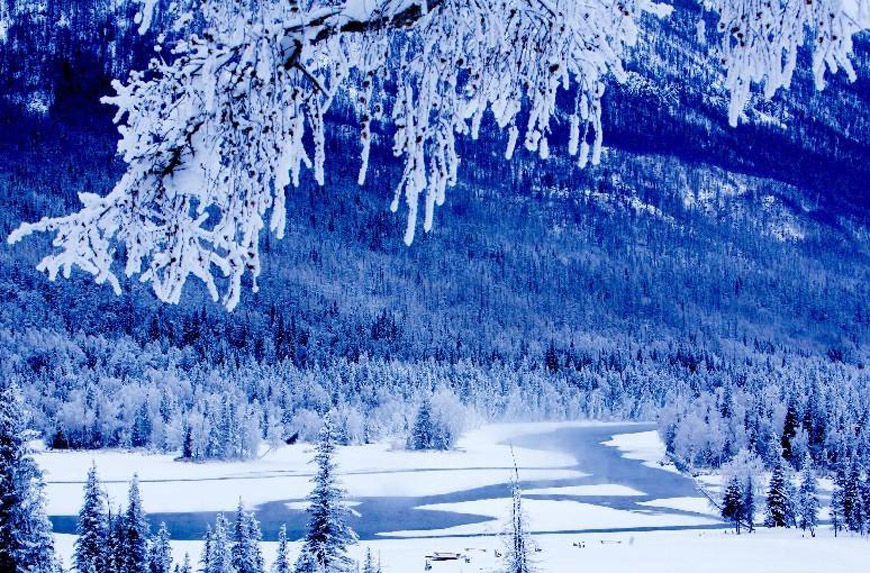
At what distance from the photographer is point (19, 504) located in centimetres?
2031

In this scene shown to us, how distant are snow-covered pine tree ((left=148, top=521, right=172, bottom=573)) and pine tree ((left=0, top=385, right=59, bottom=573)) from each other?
11.3 meters

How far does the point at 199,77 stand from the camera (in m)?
3.23

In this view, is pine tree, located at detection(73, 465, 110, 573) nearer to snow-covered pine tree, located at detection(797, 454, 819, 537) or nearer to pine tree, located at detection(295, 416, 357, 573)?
pine tree, located at detection(295, 416, 357, 573)

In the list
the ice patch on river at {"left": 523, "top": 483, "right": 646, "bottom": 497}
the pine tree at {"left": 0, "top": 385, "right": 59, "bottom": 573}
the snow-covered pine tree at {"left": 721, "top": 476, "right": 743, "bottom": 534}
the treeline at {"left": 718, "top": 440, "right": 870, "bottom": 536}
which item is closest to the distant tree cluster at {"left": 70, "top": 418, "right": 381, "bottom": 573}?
the pine tree at {"left": 0, "top": 385, "right": 59, "bottom": 573}

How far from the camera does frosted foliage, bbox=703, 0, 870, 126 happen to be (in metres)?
3.11

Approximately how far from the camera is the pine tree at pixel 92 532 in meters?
28.1

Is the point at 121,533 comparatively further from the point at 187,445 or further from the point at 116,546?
the point at 187,445

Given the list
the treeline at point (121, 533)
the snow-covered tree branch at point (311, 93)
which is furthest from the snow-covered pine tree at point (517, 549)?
the snow-covered tree branch at point (311, 93)

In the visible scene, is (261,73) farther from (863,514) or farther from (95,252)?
(863,514)

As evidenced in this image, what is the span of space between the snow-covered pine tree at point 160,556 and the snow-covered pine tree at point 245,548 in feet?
11.3

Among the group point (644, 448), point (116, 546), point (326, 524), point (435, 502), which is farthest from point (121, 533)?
point (644, 448)

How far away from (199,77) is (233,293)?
2.66 ft

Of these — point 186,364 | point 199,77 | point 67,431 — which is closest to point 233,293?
point 199,77

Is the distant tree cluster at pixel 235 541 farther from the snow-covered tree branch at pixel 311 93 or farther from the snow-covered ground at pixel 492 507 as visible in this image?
the snow-covered tree branch at pixel 311 93
